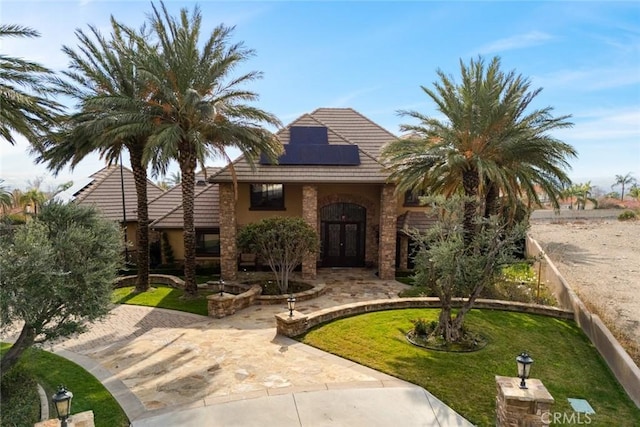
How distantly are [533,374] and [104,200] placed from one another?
23.8m

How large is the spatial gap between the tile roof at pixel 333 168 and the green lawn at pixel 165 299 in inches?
207

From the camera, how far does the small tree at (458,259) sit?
10117 millimetres

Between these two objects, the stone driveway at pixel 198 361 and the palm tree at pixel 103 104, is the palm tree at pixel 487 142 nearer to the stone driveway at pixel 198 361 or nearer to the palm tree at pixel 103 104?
the stone driveway at pixel 198 361

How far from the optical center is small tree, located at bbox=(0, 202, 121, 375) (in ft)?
22.0

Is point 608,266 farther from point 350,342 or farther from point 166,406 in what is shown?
point 166,406

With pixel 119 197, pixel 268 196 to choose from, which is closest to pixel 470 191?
pixel 268 196

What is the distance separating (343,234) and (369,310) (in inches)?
317

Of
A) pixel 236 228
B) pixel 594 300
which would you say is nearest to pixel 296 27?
pixel 236 228

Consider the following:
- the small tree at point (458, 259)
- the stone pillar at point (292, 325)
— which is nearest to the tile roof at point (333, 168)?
the small tree at point (458, 259)

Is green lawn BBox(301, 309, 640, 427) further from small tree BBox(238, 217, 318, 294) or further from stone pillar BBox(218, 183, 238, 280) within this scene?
stone pillar BBox(218, 183, 238, 280)

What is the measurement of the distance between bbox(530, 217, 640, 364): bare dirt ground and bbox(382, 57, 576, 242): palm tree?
427cm

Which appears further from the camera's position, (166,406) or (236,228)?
(236,228)

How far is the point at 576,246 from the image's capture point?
2873cm

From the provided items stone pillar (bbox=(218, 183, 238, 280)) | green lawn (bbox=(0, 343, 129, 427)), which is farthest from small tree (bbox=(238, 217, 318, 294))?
green lawn (bbox=(0, 343, 129, 427))
